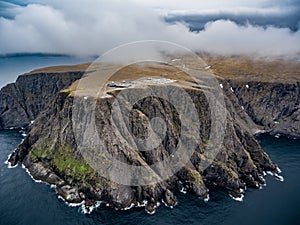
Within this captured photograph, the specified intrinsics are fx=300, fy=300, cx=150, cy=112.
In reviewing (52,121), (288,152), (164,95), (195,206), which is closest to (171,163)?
(195,206)

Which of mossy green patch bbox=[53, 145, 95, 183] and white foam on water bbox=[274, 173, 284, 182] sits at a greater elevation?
mossy green patch bbox=[53, 145, 95, 183]

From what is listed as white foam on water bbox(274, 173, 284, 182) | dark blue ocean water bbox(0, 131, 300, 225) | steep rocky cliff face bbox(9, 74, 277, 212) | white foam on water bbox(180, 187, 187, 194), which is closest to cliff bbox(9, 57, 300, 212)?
steep rocky cliff face bbox(9, 74, 277, 212)

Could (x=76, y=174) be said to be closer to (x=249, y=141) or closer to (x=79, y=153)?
(x=79, y=153)

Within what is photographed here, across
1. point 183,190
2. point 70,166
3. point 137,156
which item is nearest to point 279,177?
point 183,190

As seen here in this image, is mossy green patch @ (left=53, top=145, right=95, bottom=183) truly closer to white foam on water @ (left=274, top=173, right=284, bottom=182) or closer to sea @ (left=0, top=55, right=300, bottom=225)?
sea @ (left=0, top=55, right=300, bottom=225)

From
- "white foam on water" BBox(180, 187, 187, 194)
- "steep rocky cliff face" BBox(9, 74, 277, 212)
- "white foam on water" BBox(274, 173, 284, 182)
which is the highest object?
"steep rocky cliff face" BBox(9, 74, 277, 212)

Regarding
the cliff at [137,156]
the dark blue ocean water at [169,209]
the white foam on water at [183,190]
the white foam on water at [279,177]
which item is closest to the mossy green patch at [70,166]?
the cliff at [137,156]
